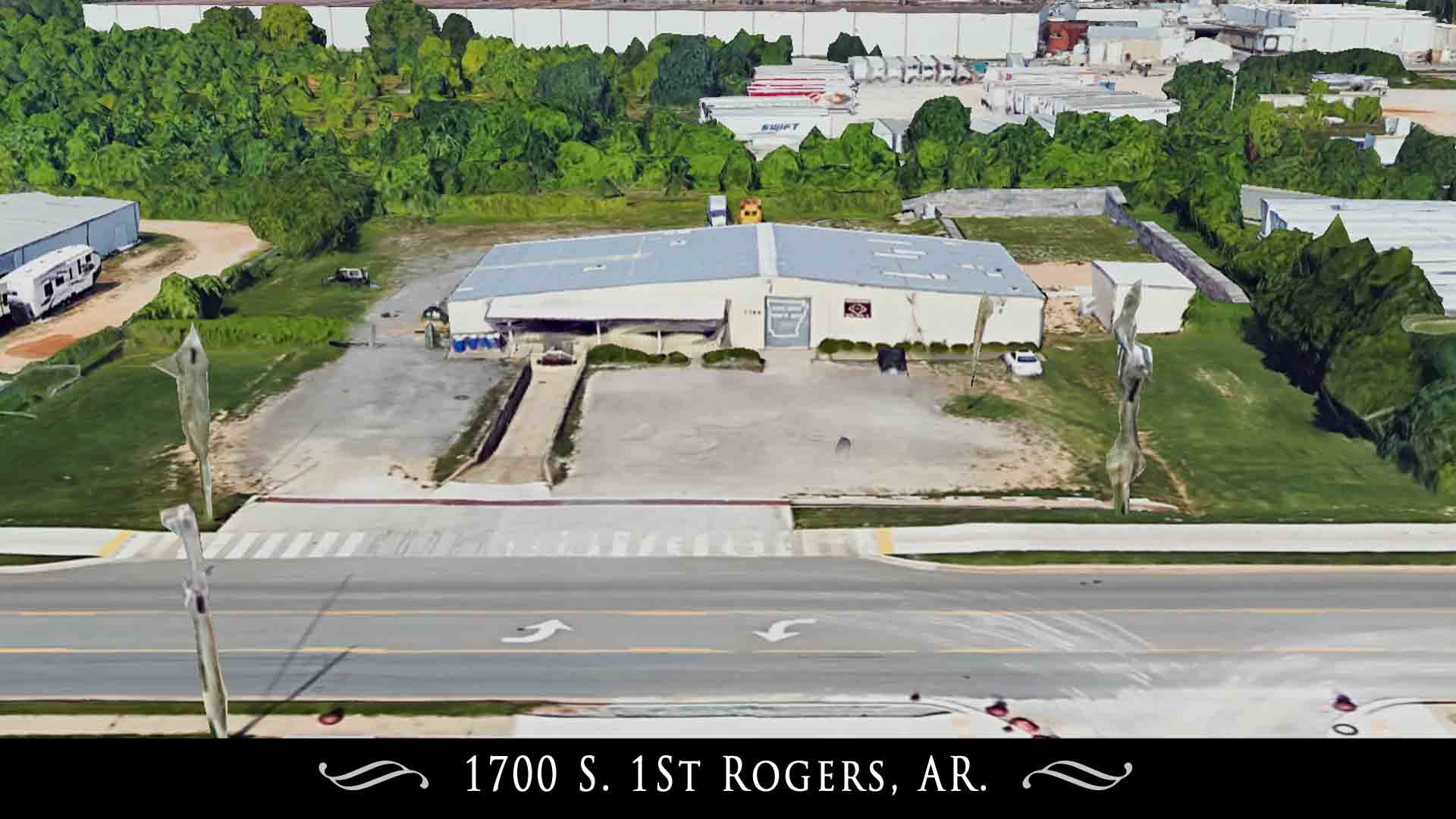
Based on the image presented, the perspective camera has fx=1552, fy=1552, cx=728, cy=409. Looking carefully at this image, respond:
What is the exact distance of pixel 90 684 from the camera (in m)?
45.5

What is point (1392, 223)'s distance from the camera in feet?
322

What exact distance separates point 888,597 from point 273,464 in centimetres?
2873

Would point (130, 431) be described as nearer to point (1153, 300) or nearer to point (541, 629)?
point (541, 629)

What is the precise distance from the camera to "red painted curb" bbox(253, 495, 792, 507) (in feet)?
198

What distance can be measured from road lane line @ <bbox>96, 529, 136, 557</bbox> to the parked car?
140ft

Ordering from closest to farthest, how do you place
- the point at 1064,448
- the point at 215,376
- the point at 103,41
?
the point at 1064,448 < the point at 215,376 < the point at 103,41

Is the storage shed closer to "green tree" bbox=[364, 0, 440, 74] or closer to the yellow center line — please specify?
the yellow center line

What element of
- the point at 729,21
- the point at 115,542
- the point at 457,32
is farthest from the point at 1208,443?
the point at 457,32

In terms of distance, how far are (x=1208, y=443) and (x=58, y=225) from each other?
73.2 meters

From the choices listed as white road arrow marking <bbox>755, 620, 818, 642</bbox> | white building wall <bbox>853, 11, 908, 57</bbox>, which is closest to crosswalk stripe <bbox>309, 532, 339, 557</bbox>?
white road arrow marking <bbox>755, 620, 818, 642</bbox>

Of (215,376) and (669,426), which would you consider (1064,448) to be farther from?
(215,376)

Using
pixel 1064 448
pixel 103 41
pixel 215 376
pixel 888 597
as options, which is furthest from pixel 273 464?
pixel 103 41

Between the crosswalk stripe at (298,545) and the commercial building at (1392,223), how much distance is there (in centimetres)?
5903
